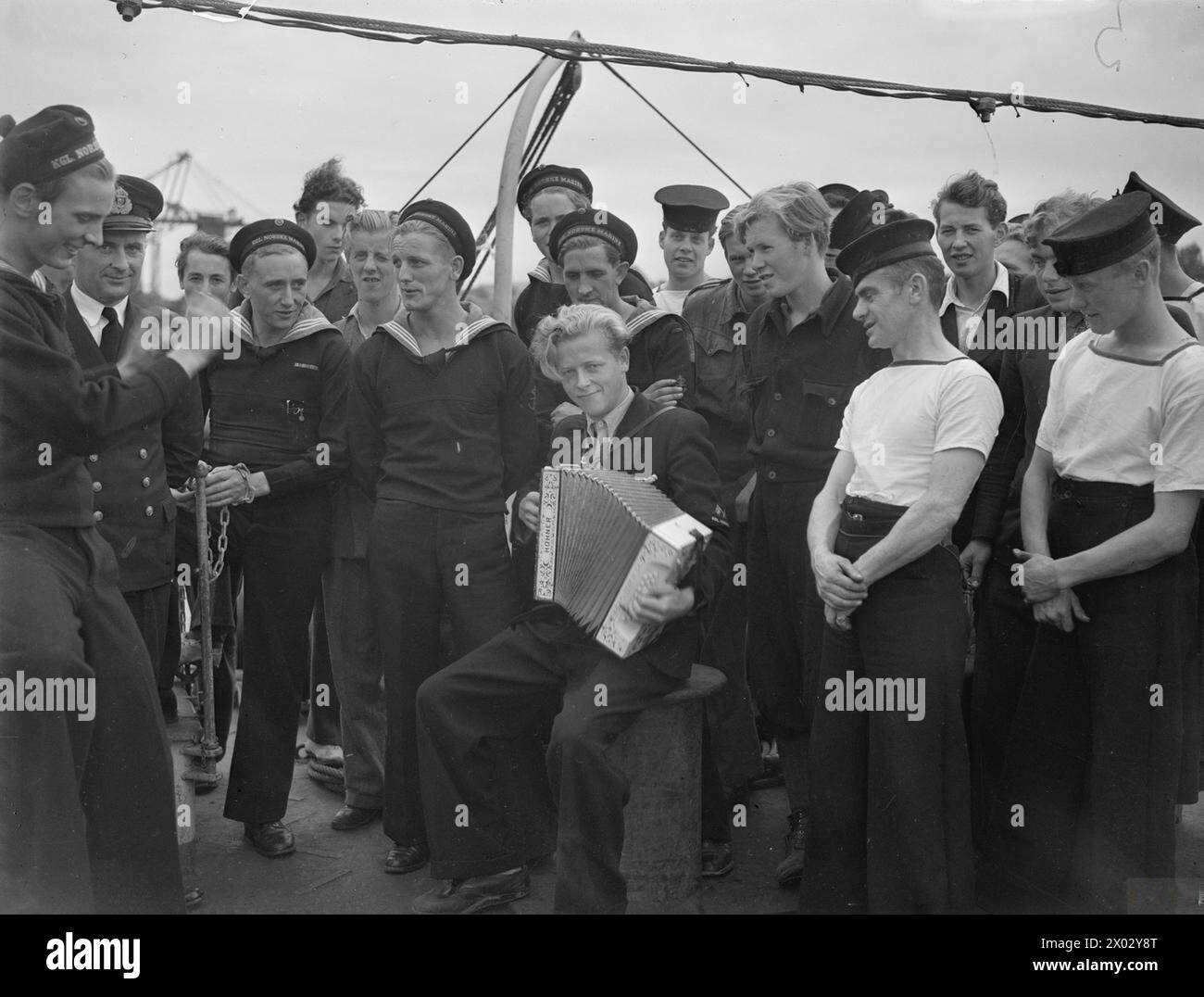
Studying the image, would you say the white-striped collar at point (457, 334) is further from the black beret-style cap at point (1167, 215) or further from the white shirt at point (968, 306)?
the black beret-style cap at point (1167, 215)

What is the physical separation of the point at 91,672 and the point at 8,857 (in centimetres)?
52

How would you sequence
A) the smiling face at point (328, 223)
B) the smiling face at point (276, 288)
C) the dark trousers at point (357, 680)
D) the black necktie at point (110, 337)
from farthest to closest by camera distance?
the smiling face at point (328, 223) < the dark trousers at point (357, 680) < the smiling face at point (276, 288) < the black necktie at point (110, 337)

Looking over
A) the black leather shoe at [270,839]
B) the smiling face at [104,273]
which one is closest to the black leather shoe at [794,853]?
the black leather shoe at [270,839]

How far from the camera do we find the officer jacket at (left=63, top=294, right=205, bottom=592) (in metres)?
3.94

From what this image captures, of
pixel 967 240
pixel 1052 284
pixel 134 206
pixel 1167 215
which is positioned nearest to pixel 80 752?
pixel 134 206

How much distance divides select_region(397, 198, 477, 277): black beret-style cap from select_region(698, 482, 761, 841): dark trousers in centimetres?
164

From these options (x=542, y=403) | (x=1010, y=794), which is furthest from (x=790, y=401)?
(x=1010, y=794)

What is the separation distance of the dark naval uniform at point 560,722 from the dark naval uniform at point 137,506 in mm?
1113

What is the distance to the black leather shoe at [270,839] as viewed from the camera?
4.41m

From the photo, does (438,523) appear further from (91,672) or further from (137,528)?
(91,672)

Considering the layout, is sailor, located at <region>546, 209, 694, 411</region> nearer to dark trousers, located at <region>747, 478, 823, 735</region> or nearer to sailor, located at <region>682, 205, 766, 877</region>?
sailor, located at <region>682, 205, 766, 877</region>

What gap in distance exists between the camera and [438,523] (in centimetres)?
422

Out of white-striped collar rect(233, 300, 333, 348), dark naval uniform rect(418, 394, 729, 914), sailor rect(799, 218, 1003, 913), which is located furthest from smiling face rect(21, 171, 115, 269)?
sailor rect(799, 218, 1003, 913)

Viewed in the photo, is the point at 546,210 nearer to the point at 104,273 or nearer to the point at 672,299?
the point at 672,299
